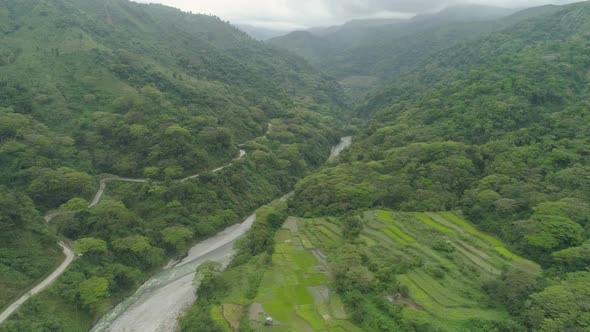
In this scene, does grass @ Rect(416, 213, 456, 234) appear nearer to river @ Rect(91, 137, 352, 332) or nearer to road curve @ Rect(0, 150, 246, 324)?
river @ Rect(91, 137, 352, 332)

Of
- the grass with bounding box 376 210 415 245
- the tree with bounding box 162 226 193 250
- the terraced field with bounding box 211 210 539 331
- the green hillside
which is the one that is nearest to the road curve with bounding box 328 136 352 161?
the grass with bounding box 376 210 415 245

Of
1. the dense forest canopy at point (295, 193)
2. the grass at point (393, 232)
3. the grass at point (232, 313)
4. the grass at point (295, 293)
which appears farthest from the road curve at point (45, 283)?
the grass at point (393, 232)

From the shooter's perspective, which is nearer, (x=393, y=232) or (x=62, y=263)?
(x=62, y=263)

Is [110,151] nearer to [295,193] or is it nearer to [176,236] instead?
[176,236]

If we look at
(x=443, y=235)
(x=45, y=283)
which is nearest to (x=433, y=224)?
(x=443, y=235)

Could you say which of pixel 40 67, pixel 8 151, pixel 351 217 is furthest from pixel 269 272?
pixel 40 67

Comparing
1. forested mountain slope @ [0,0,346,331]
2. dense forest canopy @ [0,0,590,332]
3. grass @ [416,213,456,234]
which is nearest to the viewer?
dense forest canopy @ [0,0,590,332]

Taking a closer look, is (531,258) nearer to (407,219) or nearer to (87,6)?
(407,219)
